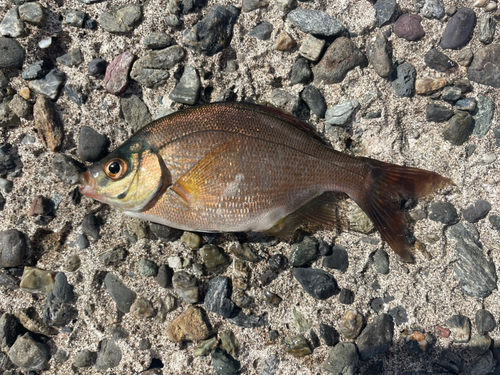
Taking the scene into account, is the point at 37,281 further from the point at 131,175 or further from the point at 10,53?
the point at 10,53

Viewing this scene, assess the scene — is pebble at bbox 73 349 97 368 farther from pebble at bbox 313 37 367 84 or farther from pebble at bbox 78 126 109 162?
pebble at bbox 313 37 367 84

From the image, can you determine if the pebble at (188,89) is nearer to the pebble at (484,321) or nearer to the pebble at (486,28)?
the pebble at (486,28)

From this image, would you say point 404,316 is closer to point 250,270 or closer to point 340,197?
point 340,197

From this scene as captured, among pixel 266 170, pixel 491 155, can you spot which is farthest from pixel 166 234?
pixel 491 155

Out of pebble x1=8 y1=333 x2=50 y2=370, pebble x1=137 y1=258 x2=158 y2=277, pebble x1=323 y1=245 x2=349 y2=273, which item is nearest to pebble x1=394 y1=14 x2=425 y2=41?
pebble x1=323 y1=245 x2=349 y2=273

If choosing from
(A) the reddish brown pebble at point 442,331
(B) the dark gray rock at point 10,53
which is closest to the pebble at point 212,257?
(A) the reddish brown pebble at point 442,331

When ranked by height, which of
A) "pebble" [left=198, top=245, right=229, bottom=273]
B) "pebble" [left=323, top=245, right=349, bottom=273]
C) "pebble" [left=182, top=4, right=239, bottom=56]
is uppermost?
"pebble" [left=182, top=4, right=239, bottom=56]
